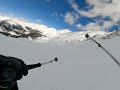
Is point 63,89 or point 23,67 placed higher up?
point 23,67

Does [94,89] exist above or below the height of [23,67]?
below

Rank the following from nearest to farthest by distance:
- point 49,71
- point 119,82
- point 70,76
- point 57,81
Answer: point 119,82 → point 57,81 → point 70,76 → point 49,71

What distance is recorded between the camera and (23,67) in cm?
369

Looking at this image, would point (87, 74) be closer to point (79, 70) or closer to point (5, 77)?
point (79, 70)

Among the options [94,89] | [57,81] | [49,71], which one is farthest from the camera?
[49,71]

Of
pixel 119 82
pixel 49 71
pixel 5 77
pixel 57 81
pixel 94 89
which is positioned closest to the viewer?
pixel 5 77

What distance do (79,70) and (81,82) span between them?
367 cm

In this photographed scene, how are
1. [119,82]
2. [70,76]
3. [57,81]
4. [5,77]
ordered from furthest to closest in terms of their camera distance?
[70,76] → [57,81] → [119,82] → [5,77]

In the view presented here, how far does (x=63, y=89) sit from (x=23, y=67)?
354 inches

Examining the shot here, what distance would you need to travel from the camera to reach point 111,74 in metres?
15.1

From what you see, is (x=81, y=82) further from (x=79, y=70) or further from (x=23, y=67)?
(x=23, y=67)

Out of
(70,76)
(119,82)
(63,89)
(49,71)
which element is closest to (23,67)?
(63,89)

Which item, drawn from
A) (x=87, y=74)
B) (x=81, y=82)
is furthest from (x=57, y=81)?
(x=87, y=74)

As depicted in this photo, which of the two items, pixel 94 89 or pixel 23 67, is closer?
pixel 23 67
